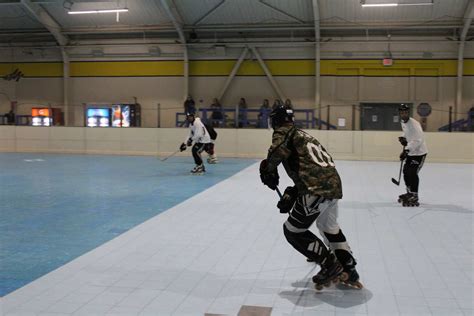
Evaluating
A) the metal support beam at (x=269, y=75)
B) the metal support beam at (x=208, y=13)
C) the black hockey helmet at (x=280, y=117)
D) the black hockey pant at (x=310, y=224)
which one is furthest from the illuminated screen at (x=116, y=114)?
the black hockey pant at (x=310, y=224)

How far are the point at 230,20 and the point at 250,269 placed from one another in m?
19.9

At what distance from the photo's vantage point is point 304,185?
463cm

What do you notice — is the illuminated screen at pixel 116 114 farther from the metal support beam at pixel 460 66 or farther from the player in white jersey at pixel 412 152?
the player in white jersey at pixel 412 152

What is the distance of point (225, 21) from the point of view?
24031 mm

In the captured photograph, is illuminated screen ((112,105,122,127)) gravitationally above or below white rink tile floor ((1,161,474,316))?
above

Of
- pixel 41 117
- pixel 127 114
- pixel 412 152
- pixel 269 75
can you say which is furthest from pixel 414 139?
pixel 41 117

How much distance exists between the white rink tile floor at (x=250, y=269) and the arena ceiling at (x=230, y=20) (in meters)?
14.9

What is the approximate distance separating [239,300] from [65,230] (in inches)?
144

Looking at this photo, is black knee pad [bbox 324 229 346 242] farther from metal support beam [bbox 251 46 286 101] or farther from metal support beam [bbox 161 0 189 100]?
metal support beam [bbox 251 46 286 101]

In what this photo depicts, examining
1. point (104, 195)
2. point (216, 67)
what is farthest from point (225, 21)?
point (104, 195)

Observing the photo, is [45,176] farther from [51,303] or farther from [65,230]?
[51,303]

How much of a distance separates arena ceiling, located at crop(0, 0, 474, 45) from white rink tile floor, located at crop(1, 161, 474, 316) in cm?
1489

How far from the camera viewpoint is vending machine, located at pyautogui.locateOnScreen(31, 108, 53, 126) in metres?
23.5

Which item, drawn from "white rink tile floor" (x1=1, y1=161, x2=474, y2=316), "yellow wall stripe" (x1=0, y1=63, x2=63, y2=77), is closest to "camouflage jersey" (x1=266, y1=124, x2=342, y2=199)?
"white rink tile floor" (x1=1, y1=161, x2=474, y2=316)
